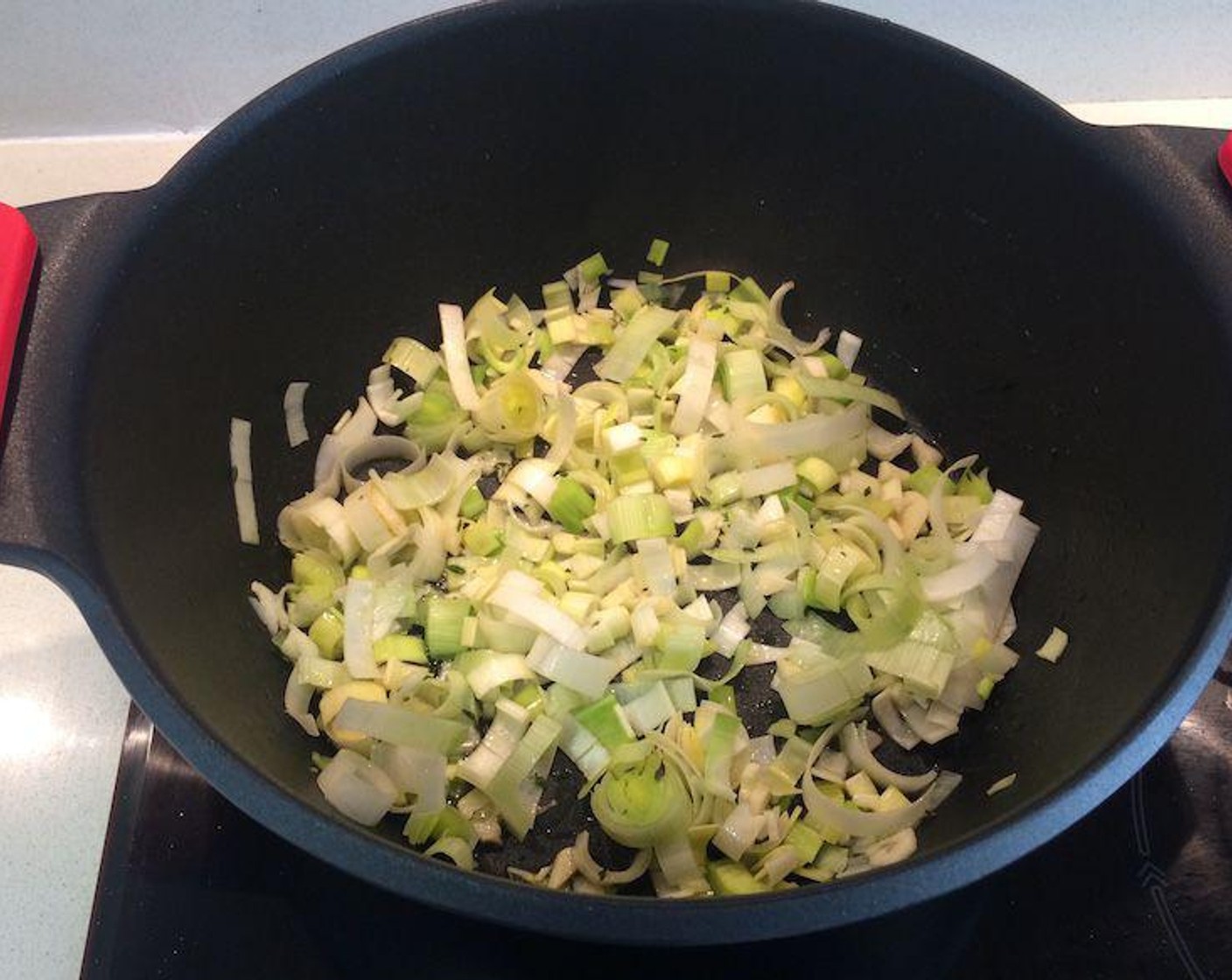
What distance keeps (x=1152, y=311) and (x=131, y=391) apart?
0.73 meters

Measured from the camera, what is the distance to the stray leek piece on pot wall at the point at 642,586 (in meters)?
0.86

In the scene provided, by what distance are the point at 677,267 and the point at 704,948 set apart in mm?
654

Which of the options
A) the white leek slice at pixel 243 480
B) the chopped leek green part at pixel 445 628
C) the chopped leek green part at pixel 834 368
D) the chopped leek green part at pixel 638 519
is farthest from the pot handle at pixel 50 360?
the chopped leek green part at pixel 834 368

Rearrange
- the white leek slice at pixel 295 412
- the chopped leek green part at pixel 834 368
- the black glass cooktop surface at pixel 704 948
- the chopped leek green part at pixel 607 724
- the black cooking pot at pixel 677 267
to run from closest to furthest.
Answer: the black cooking pot at pixel 677 267 → the black glass cooktop surface at pixel 704 948 → the chopped leek green part at pixel 607 724 → the white leek slice at pixel 295 412 → the chopped leek green part at pixel 834 368

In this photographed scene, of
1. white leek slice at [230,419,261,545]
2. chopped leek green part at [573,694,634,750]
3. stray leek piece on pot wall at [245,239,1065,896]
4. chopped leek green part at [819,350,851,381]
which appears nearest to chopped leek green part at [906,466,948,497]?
stray leek piece on pot wall at [245,239,1065,896]

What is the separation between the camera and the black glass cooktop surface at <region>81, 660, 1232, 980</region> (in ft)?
2.55

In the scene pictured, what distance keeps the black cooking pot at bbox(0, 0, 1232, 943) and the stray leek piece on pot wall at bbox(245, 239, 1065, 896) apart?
37 millimetres

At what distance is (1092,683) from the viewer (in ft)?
2.67

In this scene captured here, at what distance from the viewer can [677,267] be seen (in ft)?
3.72

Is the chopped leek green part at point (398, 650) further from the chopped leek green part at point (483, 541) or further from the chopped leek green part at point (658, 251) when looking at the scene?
the chopped leek green part at point (658, 251)

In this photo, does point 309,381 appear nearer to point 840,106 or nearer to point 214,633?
point 214,633

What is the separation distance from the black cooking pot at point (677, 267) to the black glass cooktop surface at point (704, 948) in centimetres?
7

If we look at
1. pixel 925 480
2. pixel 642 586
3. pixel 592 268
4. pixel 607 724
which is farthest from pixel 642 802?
pixel 592 268

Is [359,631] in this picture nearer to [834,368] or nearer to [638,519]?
[638,519]
